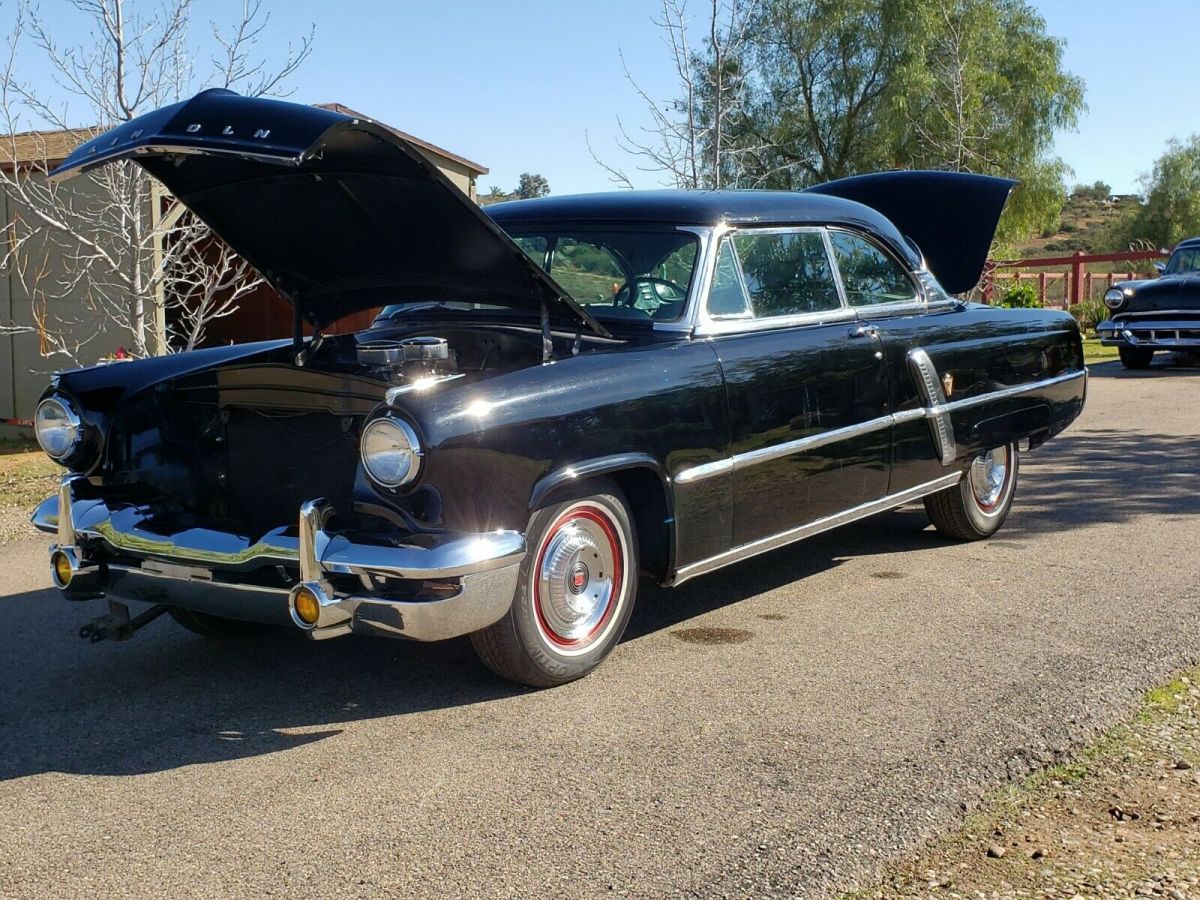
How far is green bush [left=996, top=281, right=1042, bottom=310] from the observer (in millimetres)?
22078

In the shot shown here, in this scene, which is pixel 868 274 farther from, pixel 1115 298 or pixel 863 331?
pixel 1115 298

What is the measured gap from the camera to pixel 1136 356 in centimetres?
1714

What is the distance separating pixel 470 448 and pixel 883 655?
1810 millimetres

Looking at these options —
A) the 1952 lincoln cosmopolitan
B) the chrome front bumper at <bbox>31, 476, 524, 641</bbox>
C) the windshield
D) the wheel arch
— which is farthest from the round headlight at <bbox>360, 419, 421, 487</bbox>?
the windshield

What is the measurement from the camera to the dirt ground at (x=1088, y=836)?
2.95 meters

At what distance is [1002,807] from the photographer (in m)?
3.38

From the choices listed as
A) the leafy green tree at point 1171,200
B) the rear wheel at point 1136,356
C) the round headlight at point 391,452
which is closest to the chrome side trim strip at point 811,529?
the round headlight at point 391,452

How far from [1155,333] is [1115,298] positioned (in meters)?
0.74

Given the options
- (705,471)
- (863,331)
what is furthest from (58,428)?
(863,331)

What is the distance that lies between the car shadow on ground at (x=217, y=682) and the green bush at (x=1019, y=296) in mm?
16729

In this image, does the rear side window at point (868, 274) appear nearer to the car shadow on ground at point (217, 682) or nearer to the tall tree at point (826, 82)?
the car shadow on ground at point (217, 682)

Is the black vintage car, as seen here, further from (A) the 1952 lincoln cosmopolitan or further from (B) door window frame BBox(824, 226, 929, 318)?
(A) the 1952 lincoln cosmopolitan

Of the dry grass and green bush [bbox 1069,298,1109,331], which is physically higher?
green bush [bbox 1069,298,1109,331]

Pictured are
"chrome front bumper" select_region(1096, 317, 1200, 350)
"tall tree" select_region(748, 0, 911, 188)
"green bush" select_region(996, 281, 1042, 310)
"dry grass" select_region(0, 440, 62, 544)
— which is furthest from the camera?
"tall tree" select_region(748, 0, 911, 188)
